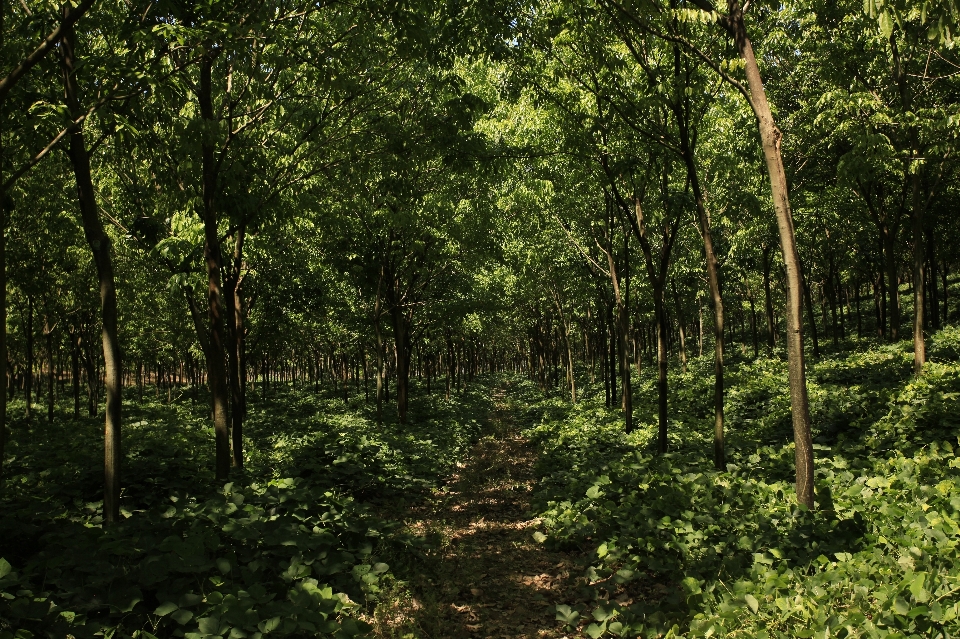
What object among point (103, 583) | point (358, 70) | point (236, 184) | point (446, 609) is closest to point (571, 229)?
point (358, 70)

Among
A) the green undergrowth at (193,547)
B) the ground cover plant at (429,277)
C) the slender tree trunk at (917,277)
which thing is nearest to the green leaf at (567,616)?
the ground cover plant at (429,277)

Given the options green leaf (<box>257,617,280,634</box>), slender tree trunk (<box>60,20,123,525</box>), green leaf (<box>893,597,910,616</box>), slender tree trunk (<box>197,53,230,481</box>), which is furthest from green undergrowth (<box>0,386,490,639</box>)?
green leaf (<box>893,597,910,616</box>)

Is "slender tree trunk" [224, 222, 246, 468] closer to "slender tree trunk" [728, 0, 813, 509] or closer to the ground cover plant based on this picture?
the ground cover plant

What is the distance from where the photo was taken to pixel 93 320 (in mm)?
24719

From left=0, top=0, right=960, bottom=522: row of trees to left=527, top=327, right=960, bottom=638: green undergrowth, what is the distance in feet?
2.75

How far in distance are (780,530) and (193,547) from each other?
18.6 ft

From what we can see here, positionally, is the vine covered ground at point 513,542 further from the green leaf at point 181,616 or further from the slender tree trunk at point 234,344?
the slender tree trunk at point 234,344

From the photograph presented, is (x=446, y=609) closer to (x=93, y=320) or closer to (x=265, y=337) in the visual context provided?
(x=265, y=337)

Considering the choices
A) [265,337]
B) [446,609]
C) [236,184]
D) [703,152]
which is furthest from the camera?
[265,337]

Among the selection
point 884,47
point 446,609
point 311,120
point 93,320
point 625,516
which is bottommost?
point 446,609

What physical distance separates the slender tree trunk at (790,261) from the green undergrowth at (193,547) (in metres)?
4.45

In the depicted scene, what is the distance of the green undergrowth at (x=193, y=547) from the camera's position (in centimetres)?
392

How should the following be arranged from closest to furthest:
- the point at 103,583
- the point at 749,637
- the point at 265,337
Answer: the point at 749,637 → the point at 103,583 → the point at 265,337

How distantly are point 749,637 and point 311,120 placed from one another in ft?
27.5
